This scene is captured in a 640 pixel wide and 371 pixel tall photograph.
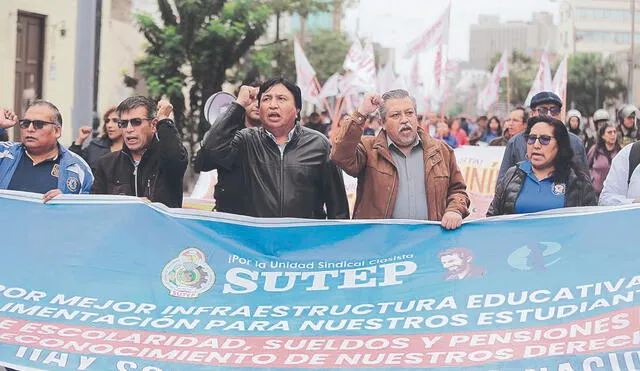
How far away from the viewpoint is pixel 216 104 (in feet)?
20.4

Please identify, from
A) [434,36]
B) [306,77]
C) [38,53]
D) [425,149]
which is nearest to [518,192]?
Answer: [425,149]

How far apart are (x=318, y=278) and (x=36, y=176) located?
1.68 metres

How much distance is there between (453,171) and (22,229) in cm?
222

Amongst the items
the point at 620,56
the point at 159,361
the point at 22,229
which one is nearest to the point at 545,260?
the point at 159,361

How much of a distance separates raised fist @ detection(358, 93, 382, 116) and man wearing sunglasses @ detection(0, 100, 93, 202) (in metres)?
1.61

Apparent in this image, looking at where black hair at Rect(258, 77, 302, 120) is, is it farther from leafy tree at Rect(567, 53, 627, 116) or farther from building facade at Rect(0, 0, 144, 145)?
leafy tree at Rect(567, 53, 627, 116)

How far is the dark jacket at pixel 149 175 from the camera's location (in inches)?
231

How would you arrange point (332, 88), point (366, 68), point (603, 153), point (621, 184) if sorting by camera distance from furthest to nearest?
point (332, 88) < point (366, 68) < point (603, 153) < point (621, 184)

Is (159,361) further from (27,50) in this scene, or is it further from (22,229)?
(27,50)

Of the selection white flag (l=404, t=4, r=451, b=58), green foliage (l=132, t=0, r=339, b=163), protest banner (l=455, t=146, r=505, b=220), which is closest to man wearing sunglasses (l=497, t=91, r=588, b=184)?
protest banner (l=455, t=146, r=505, b=220)

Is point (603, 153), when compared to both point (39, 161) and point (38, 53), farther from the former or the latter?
point (38, 53)

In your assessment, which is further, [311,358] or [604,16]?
[604,16]

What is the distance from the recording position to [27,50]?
65.5 ft

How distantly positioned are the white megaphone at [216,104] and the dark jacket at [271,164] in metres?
0.38
